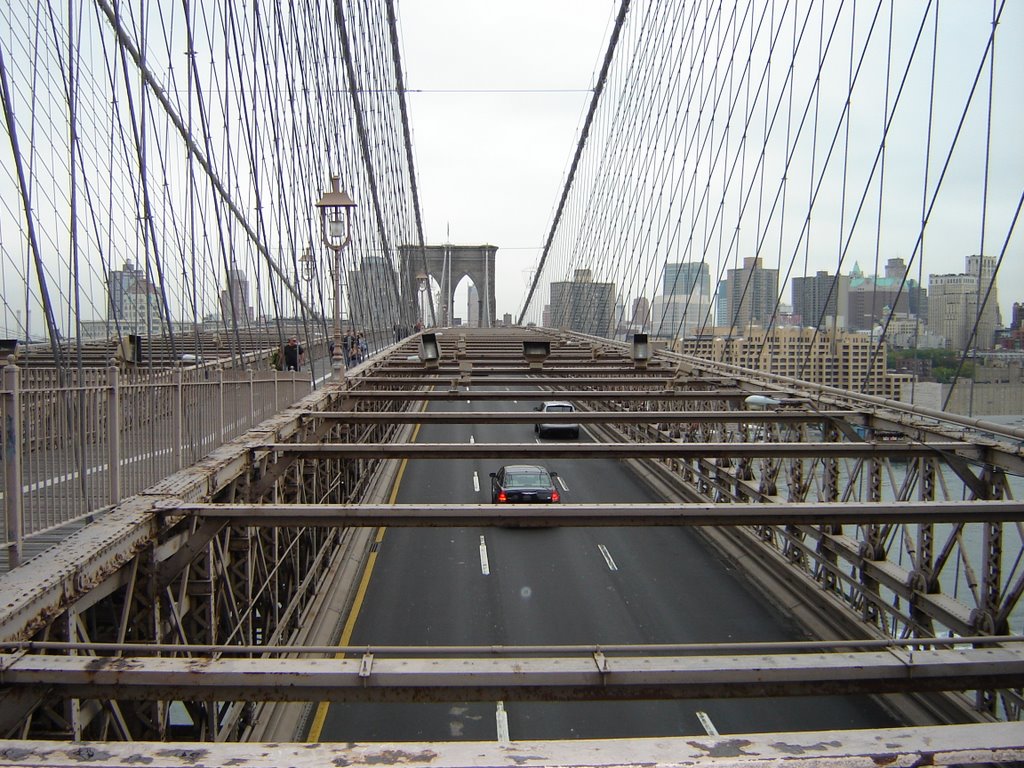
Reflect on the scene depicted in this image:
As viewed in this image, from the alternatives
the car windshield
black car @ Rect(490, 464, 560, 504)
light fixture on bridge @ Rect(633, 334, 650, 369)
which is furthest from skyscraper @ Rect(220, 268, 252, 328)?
light fixture on bridge @ Rect(633, 334, 650, 369)

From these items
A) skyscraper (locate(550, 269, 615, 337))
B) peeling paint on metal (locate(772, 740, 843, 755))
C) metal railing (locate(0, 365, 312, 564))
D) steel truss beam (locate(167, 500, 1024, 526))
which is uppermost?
skyscraper (locate(550, 269, 615, 337))

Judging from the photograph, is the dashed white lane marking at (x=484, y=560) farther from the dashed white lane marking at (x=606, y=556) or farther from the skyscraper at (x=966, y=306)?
the skyscraper at (x=966, y=306)

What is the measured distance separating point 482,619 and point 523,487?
25.7 ft

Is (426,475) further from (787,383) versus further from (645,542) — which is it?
(787,383)

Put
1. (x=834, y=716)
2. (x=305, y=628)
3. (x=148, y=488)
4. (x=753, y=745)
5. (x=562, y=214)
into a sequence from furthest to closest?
1. (x=562, y=214)
2. (x=305, y=628)
3. (x=834, y=716)
4. (x=148, y=488)
5. (x=753, y=745)

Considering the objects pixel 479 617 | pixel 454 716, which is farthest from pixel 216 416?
pixel 479 617

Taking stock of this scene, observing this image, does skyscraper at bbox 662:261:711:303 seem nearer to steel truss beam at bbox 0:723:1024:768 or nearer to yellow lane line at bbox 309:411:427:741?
yellow lane line at bbox 309:411:427:741

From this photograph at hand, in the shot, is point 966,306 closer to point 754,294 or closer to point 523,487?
point 754,294

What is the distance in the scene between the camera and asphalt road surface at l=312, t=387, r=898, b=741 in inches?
409

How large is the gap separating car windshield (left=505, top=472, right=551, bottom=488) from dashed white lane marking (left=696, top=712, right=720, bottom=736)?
11.8 m

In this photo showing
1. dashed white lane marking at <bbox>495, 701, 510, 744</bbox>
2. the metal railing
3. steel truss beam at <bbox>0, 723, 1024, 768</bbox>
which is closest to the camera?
steel truss beam at <bbox>0, 723, 1024, 768</bbox>

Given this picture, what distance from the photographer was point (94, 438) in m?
5.77

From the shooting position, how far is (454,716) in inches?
421

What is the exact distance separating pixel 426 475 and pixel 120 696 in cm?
2372
